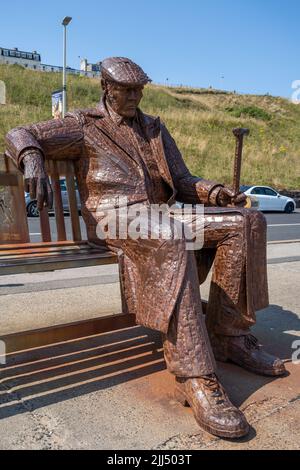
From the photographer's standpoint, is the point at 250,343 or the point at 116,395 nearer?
the point at 116,395

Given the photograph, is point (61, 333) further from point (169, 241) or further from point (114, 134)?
point (114, 134)

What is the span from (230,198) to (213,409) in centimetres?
138

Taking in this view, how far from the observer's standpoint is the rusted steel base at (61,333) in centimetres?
263

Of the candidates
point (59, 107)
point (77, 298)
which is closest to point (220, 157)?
point (59, 107)

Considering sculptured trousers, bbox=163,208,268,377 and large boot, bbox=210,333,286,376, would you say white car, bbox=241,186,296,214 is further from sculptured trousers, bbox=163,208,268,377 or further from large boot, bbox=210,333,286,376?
sculptured trousers, bbox=163,208,268,377

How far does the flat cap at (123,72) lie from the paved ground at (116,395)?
1.63 m

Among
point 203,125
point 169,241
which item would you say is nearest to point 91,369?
point 169,241

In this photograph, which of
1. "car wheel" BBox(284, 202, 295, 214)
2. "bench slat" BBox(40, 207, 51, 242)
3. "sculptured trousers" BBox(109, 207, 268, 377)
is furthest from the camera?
"car wheel" BBox(284, 202, 295, 214)

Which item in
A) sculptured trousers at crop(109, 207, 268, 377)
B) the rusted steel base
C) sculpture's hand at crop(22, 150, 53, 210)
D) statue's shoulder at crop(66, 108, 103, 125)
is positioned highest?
statue's shoulder at crop(66, 108, 103, 125)

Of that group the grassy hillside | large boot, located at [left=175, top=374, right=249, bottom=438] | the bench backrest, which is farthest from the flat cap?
the grassy hillside

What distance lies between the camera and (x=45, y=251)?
2922mm

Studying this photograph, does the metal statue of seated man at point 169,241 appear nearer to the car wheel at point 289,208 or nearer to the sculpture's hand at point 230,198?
the sculpture's hand at point 230,198

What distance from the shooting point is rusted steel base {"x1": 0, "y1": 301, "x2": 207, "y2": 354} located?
8.63 ft

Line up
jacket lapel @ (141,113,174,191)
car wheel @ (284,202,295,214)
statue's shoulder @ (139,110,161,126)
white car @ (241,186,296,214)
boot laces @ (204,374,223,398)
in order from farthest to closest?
car wheel @ (284,202,295,214)
white car @ (241,186,296,214)
statue's shoulder @ (139,110,161,126)
jacket lapel @ (141,113,174,191)
boot laces @ (204,374,223,398)
